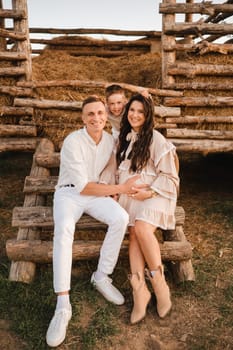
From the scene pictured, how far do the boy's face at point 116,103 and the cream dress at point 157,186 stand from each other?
47cm

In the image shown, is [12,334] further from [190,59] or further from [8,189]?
[190,59]

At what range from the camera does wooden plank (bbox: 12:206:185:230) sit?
3.98 meters

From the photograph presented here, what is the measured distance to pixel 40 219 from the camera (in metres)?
4.01

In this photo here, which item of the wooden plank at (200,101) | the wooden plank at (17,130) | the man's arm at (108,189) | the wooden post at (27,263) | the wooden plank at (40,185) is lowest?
the wooden post at (27,263)

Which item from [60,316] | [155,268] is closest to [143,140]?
[155,268]

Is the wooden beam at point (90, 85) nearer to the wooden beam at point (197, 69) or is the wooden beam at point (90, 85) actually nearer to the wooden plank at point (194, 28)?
the wooden beam at point (197, 69)

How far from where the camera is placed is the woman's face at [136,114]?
3.71 metres

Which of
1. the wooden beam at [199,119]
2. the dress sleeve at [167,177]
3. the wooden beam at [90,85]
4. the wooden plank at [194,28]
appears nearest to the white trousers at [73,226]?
the dress sleeve at [167,177]

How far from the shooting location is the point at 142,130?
379cm

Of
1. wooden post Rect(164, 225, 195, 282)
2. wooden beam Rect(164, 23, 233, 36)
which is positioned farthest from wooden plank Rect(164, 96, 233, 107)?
wooden post Rect(164, 225, 195, 282)

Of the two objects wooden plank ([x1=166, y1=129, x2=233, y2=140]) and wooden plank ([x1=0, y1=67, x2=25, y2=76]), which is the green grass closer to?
wooden plank ([x1=166, y1=129, x2=233, y2=140])

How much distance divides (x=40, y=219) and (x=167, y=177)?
1260 millimetres

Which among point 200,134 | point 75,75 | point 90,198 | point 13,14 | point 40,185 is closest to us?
point 90,198

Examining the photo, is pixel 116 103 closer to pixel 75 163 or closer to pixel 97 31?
pixel 75 163
